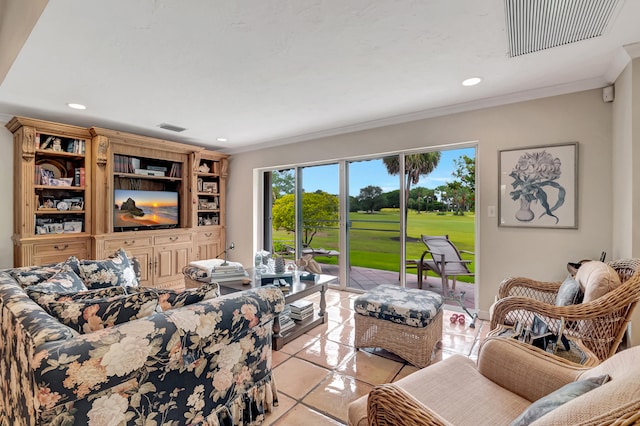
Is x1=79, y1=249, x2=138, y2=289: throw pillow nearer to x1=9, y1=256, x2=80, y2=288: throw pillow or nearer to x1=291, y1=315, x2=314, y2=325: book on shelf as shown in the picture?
x1=9, y1=256, x2=80, y2=288: throw pillow

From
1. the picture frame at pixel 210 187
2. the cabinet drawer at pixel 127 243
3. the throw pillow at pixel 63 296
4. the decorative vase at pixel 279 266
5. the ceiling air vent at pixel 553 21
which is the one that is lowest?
the decorative vase at pixel 279 266

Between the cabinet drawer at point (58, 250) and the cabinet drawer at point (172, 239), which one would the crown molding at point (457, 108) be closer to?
the cabinet drawer at point (172, 239)

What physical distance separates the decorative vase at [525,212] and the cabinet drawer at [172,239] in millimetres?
4564

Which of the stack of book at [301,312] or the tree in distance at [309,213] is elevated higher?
the tree in distance at [309,213]

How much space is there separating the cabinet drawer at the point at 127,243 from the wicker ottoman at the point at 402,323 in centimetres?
340

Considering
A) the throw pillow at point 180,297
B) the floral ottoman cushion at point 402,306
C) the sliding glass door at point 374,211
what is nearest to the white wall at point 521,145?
the sliding glass door at point 374,211

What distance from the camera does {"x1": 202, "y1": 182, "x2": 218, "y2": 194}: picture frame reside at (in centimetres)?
526

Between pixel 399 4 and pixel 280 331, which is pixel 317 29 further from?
pixel 280 331

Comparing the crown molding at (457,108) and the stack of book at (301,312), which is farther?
the stack of book at (301,312)

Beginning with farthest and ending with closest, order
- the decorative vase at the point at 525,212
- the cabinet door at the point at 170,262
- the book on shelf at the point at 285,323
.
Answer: the cabinet door at the point at 170,262 < the decorative vase at the point at 525,212 < the book on shelf at the point at 285,323

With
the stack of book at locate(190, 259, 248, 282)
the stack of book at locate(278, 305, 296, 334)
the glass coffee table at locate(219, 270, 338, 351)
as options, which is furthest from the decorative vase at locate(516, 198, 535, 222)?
the stack of book at locate(190, 259, 248, 282)

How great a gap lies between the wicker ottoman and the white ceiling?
188 centimetres

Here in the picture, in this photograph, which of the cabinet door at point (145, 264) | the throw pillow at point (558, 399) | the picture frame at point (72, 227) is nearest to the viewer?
the throw pillow at point (558, 399)

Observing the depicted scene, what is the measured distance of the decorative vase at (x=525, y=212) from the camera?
2.85 meters
